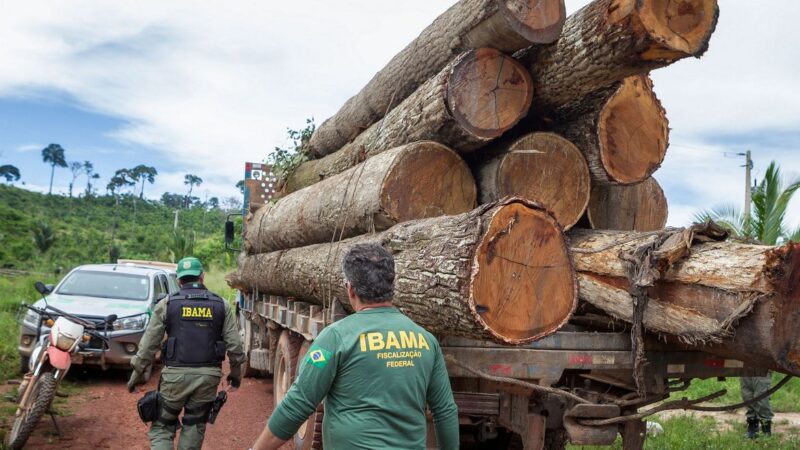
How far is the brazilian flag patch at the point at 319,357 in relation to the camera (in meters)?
2.56

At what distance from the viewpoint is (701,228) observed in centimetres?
402

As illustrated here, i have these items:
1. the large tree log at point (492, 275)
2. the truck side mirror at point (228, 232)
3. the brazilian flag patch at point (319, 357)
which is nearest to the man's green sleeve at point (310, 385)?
the brazilian flag patch at point (319, 357)

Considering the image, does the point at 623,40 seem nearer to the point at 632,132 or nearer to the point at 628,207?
the point at 632,132

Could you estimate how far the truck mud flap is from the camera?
4367 millimetres

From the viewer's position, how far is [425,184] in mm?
4965

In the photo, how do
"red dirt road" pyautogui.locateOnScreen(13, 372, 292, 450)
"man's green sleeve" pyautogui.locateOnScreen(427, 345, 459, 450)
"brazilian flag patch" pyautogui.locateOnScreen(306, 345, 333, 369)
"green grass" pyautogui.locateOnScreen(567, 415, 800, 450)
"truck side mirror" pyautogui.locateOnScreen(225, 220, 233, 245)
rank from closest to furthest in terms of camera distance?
1. "brazilian flag patch" pyautogui.locateOnScreen(306, 345, 333, 369)
2. "man's green sleeve" pyautogui.locateOnScreen(427, 345, 459, 450)
3. "red dirt road" pyautogui.locateOnScreen(13, 372, 292, 450)
4. "green grass" pyautogui.locateOnScreen(567, 415, 800, 450)
5. "truck side mirror" pyautogui.locateOnScreen(225, 220, 233, 245)

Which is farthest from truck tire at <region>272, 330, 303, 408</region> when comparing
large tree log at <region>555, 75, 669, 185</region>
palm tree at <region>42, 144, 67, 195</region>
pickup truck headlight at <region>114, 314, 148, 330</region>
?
palm tree at <region>42, 144, 67, 195</region>

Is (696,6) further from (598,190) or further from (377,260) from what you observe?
(377,260)

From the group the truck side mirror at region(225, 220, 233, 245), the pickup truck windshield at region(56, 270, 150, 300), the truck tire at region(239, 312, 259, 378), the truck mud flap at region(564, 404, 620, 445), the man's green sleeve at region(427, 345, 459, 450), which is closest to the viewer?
the man's green sleeve at region(427, 345, 459, 450)

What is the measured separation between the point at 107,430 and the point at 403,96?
4.45 m

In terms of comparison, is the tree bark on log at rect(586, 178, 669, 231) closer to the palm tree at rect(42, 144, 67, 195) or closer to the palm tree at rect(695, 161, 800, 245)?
the palm tree at rect(695, 161, 800, 245)

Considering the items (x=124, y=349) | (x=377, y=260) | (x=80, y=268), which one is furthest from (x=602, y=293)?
(x=80, y=268)

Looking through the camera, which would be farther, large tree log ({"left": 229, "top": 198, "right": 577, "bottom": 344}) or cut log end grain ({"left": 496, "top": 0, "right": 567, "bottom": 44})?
cut log end grain ({"left": 496, "top": 0, "right": 567, "bottom": 44})

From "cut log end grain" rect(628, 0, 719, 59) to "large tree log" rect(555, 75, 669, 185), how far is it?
33.9 inches
